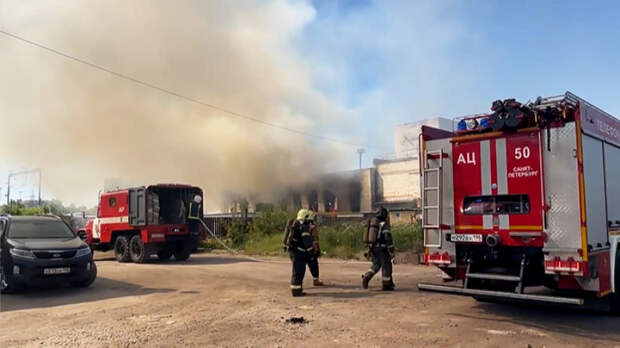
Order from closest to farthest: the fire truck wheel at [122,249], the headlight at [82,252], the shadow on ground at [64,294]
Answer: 1. the shadow on ground at [64,294]
2. the headlight at [82,252]
3. the fire truck wheel at [122,249]

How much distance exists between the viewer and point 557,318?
246 inches

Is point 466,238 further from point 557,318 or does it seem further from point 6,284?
point 6,284

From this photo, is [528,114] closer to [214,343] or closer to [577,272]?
[577,272]

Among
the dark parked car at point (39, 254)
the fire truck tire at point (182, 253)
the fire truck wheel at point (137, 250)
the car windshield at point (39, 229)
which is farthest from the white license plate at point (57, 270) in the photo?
the fire truck tire at point (182, 253)

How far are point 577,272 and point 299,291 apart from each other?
4222mm

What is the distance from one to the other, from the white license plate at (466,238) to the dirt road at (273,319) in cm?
100

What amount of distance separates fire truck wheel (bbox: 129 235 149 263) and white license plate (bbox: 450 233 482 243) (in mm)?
10480

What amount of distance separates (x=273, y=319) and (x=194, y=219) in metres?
9.49

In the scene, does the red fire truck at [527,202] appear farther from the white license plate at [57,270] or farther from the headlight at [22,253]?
the headlight at [22,253]

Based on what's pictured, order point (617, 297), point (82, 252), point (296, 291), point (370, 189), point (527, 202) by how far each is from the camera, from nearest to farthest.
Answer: point (527, 202) < point (617, 297) < point (296, 291) < point (82, 252) < point (370, 189)

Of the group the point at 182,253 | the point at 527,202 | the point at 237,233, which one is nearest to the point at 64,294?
the point at 182,253

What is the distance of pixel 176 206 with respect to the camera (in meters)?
15.9

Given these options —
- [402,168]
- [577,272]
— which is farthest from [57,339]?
[402,168]

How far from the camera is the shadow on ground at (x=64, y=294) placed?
25.0ft
